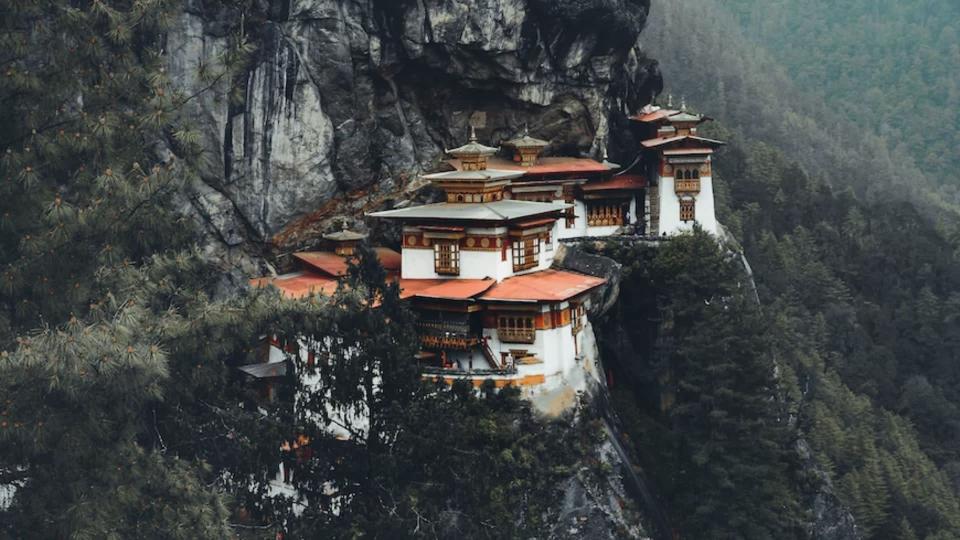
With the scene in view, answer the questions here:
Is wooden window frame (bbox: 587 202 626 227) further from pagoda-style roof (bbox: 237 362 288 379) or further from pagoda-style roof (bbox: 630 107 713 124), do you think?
pagoda-style roof (bbox: 237 362 288 379)

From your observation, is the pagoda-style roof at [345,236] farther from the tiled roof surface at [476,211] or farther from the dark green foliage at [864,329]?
the dark green foliage at [864,329]

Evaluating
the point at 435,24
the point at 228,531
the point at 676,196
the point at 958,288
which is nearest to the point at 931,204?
the point at 958,288

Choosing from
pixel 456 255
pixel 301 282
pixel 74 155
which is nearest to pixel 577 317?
pixel 456 255

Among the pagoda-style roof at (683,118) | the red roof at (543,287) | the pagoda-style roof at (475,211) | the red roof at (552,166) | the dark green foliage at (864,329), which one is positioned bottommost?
the dark green foliage at (864,329)

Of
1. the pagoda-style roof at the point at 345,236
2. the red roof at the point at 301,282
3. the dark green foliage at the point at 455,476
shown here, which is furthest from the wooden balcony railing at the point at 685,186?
the red roof at the point at 301,282

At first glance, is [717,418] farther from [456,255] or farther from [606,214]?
[606,214]

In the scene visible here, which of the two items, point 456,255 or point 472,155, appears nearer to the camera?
point 456,255
